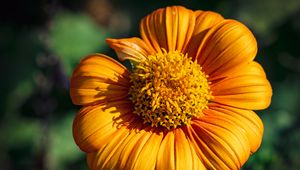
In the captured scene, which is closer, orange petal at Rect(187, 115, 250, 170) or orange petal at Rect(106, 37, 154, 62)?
orange petal at Rect(187, 115, 250, 170)

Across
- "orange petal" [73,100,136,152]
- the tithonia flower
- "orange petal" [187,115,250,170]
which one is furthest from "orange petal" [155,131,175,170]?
"orange petal" [73,100,136,152]

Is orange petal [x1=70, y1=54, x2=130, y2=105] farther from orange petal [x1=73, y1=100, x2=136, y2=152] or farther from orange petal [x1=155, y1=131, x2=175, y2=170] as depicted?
orange petal [x1=155, y1=131, x2=175, y2=170]

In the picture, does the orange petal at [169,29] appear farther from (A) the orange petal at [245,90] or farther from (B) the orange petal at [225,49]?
(A) the orange petal at [245,90]

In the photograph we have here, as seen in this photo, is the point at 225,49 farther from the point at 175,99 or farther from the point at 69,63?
the point at 69,63

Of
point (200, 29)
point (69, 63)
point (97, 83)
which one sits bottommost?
point (69, 63)

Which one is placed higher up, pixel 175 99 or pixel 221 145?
pixel 175 99

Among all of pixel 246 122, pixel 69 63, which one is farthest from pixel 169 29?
pixel 69 63

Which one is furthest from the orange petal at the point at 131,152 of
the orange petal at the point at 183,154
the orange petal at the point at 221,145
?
the orange petal at the point at 221,145
